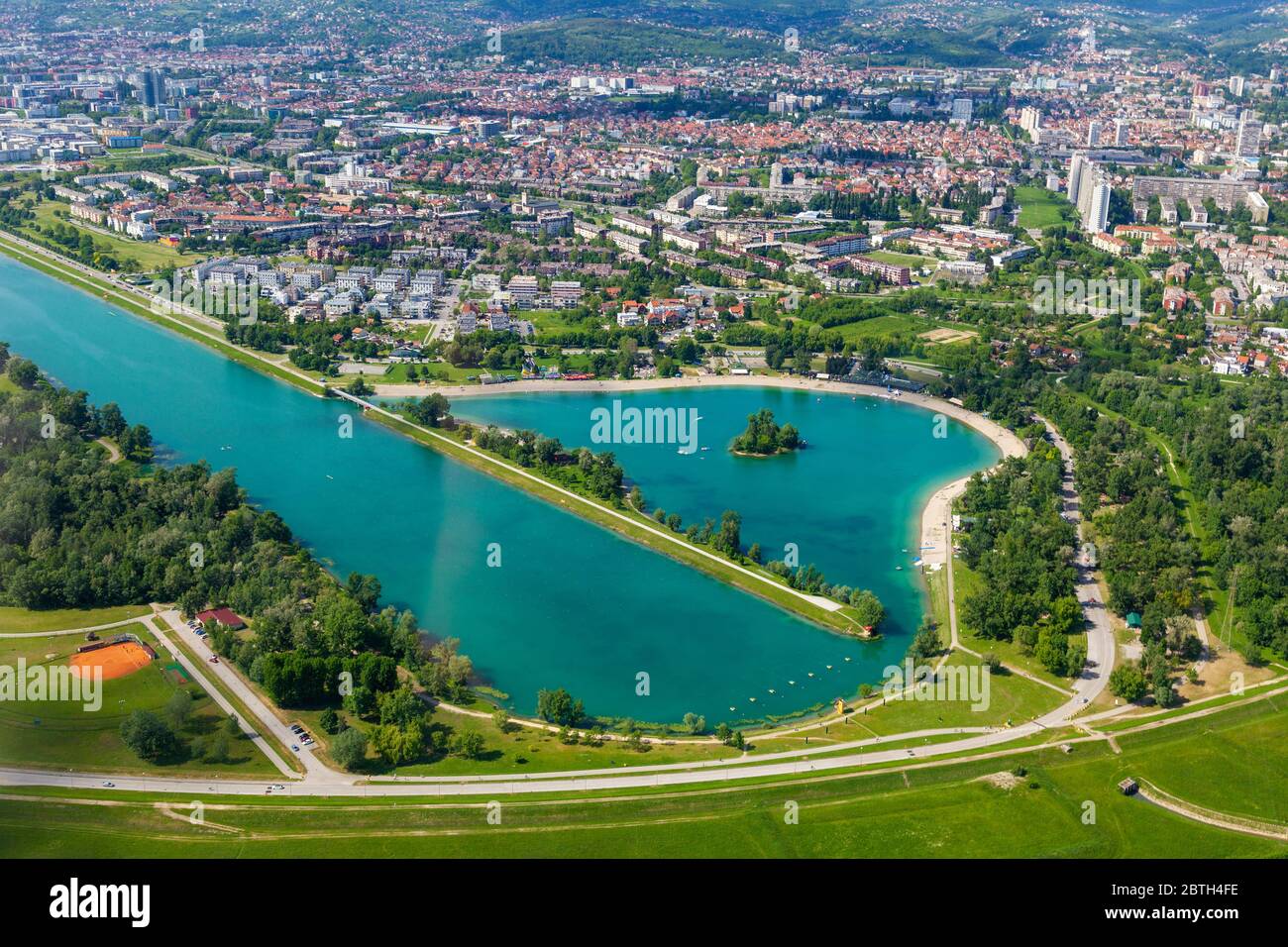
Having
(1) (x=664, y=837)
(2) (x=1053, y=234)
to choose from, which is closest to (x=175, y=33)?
Answer: (2) (x=1053, y=234)

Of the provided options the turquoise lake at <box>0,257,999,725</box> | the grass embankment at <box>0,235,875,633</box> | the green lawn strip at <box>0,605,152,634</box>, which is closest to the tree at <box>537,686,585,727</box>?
the turquoise lake at <box>0,257,999,725</box>

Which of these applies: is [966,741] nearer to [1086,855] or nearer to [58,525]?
[1086,855]

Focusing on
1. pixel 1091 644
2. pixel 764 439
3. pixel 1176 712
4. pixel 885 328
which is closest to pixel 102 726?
pixel 1091 644

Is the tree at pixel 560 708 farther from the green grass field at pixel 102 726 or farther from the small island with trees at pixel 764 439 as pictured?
the small island with trees at pixel 764 439

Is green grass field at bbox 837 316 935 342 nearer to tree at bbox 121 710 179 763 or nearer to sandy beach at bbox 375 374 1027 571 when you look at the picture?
sandy beach at bbox 375 374 1027 571

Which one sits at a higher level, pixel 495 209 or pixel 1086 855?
pixel 495 209

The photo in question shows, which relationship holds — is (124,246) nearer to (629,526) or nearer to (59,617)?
(59,617)
